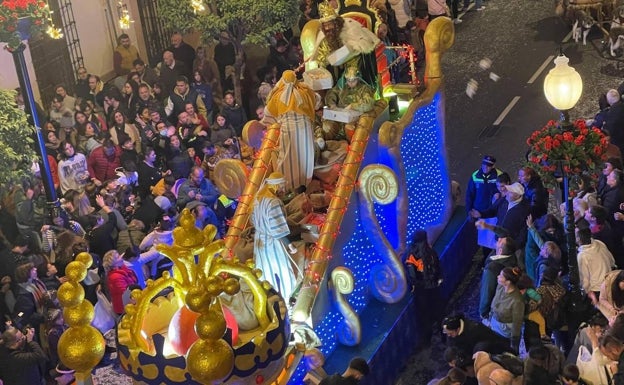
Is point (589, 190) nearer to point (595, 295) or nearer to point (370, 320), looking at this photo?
point (595, 295)

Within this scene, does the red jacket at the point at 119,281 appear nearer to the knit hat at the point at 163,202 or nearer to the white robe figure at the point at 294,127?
the knit hat at the point at 163,202

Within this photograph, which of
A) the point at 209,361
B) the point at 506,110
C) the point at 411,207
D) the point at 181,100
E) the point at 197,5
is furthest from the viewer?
the point at 506,110

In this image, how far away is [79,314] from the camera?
6.51m

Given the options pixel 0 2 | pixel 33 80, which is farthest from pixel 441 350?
pixel 33 80

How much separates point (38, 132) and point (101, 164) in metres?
1.89

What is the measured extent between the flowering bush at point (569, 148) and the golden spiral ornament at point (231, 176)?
330 cm

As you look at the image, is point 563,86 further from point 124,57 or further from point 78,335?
point 124,57

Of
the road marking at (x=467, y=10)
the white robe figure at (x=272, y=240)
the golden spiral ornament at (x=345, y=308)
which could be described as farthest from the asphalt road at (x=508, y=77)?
the white robe figure at (x=272, y=240)

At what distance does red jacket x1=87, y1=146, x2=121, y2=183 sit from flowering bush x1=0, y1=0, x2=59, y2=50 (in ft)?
8.11

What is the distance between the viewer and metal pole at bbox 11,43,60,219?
1457cm

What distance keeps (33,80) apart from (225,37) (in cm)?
350

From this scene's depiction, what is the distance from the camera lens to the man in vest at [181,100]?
18.3 meters

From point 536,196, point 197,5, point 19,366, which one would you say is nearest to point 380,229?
point 536,196

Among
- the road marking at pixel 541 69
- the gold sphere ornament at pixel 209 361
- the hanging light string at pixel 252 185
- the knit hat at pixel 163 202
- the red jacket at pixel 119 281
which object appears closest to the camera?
the gold sphere ornament at pixel 209 361
